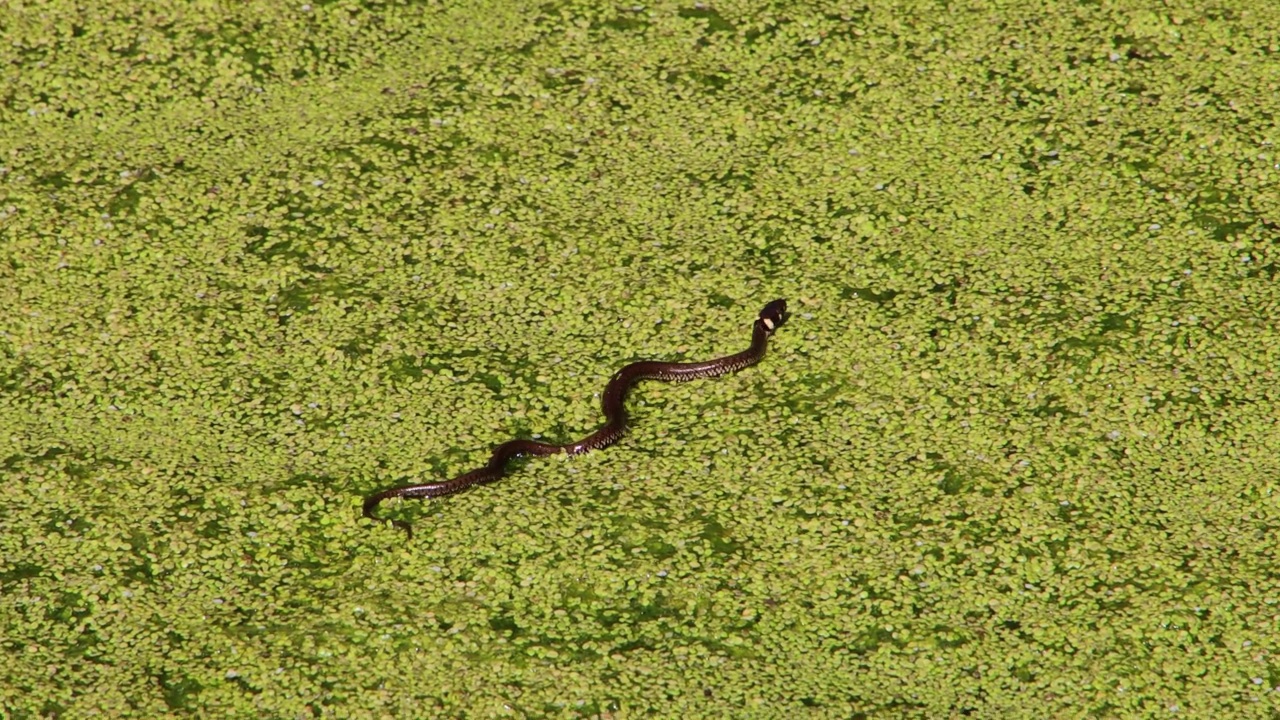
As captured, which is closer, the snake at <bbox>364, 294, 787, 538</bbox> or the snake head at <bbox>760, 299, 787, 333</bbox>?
the snake at <bbox>364, 294, 787, 538</bbox>

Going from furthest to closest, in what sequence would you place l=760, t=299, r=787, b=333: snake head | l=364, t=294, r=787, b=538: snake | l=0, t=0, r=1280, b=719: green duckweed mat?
l=760, t=299, r=787, b=333: snake head < l=364, t=294, r=787, b=538: snake < l=0, t=0, r=1280, b=719: green duckweed mat

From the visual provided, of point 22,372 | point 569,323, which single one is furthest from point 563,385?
point 22,372

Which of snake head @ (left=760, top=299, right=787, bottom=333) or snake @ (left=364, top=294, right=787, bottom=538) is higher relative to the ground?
snake head @ (left=760, top=299, right=787, bottom=333)

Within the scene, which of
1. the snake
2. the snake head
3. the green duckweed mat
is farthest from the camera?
the snake head

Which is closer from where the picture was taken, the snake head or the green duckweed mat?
the green duckweed mat

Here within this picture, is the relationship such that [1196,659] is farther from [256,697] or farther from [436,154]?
[436,154]
